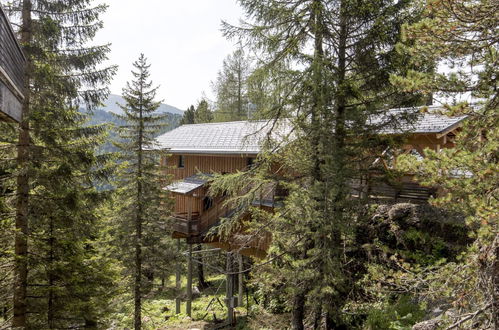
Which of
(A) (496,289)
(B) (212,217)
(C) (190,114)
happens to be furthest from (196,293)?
(C) (190,114)

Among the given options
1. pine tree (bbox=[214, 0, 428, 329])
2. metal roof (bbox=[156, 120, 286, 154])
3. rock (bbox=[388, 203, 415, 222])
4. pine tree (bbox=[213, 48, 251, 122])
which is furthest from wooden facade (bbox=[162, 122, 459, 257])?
pine tree (bbox=[213, 48, 251, 122])

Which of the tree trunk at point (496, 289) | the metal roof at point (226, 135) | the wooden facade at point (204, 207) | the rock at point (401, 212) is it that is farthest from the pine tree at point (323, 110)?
the wooden facade at point (204, 207)

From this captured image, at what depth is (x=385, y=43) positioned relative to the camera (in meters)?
7.53

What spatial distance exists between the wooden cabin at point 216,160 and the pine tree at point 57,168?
13.7ft

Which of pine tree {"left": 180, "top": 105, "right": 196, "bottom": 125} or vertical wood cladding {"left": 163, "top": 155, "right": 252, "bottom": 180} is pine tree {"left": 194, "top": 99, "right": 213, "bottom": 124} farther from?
vertical wood cladding {"left": 163, "top": 155, "right": 252, "bottom": 180}

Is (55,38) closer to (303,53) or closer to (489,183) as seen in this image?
(303,53)

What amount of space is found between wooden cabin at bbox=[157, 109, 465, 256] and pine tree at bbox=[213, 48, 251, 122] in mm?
11266

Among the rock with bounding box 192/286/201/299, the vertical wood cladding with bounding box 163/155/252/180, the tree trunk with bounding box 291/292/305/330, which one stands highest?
the vertical wood cladding with bounding box 163/155/252/180

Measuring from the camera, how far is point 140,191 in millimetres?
11867

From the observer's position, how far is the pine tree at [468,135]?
12.3 feet

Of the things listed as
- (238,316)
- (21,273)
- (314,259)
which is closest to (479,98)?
(314,259)

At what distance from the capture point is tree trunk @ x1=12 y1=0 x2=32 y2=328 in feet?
23.0

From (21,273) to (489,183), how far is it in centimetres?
885

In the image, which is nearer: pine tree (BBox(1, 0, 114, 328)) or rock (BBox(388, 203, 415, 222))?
pine tree (BBox(1, 0, 114, 328))
